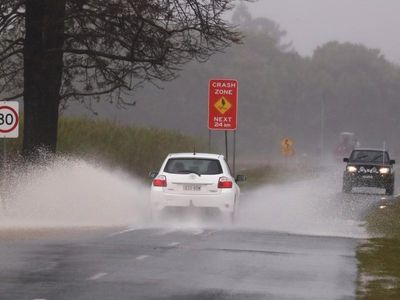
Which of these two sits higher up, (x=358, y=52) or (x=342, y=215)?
(x=358, y=52)

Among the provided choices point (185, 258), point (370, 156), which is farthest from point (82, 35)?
point (370, 156)

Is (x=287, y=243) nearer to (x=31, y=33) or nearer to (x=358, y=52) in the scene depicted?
(x=31, y=33)

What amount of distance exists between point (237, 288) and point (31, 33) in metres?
19.5

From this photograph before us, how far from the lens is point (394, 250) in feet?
73.9

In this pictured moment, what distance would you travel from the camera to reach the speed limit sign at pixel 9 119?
30.0 metres

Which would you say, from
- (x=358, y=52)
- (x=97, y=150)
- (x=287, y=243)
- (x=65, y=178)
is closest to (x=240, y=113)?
(x=358, y=52)

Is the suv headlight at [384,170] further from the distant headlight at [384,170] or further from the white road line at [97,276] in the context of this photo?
the white road line at [97,276]

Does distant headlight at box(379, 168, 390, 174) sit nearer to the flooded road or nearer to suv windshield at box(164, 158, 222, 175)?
the flooded road

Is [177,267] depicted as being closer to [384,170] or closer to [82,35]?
[82,35]

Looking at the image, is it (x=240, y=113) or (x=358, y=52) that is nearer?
(x=240, y=113)

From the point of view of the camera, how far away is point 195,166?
28.0 metres

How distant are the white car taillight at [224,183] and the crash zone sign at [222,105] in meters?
20.9

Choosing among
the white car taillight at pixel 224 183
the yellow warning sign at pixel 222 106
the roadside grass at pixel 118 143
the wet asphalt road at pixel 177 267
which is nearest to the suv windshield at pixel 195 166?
the white car taillight at pixel 224 183

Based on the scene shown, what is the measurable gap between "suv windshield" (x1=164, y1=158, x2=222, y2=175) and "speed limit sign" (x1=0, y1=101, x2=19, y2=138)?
4315 mm
